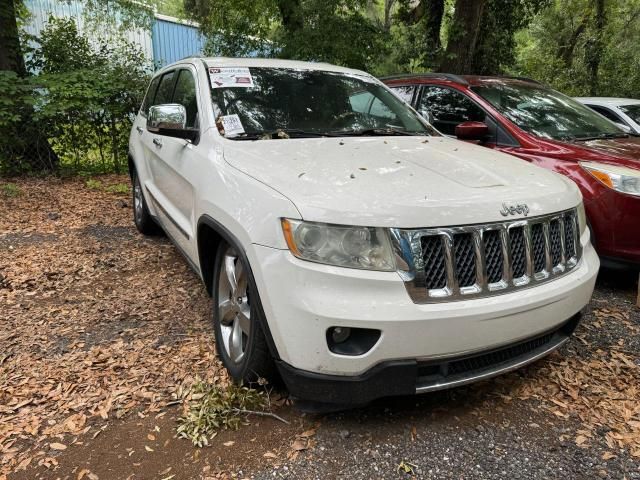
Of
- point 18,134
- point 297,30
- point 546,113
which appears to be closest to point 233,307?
point 546,113

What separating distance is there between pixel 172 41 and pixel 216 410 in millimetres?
19154

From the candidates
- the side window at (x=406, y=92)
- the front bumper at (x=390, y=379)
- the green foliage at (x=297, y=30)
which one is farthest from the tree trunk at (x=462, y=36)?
the front bumper at (x=390, y=379)

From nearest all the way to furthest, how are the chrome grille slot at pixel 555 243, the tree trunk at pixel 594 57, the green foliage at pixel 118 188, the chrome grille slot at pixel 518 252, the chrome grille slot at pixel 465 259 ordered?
the chrome grille slot at pixel 465 259, the chrome grille slot at pixel 518 252, the chrome grille slot at pixel 555 243, the green foliage at pixel 118 188, the tree trunk at pixel 594 57

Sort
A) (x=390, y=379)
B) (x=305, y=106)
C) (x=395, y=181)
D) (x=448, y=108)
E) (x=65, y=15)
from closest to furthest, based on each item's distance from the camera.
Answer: (x=390, y=379), (x=395, y=181), (x=305, y=106), (x=448, y=108), (x=65, y=15)

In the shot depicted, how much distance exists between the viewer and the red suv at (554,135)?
3631mm

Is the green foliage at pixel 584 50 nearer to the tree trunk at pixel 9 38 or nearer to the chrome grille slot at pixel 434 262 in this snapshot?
the tree trunk at pixel 9 38

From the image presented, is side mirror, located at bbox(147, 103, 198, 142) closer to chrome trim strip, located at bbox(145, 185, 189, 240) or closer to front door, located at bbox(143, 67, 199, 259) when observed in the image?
front door, located at bbox(143, 67, 199, 259)

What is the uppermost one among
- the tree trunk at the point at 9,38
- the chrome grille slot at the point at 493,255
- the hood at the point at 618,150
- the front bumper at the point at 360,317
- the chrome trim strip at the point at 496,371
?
the tree trunk at the point at 9,38

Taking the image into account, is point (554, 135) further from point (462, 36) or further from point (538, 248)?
point (462, 36)

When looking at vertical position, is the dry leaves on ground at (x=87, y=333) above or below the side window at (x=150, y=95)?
below

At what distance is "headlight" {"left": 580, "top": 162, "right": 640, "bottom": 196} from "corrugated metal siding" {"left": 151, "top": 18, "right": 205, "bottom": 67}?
674 inches

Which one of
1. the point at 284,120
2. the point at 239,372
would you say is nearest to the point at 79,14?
the point at 284,120

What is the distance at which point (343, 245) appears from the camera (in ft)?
6.70

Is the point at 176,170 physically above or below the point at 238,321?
above
